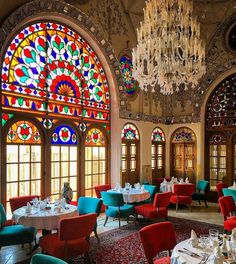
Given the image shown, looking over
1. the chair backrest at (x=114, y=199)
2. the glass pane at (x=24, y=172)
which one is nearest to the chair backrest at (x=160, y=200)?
the chair backrest at (x=114, y=199)

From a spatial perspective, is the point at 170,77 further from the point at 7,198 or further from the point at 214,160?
the point at 214,160

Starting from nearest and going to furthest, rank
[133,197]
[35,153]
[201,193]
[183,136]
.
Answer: [35,153], [133,197], [201,193], [183,136]

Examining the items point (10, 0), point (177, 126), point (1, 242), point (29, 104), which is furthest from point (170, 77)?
point (177, 126)

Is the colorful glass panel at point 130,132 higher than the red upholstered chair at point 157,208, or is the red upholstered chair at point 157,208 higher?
the colorful glass panel at point 130,132

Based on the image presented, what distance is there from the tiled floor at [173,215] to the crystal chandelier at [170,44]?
3693 millimetres

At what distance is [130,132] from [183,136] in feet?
8.10

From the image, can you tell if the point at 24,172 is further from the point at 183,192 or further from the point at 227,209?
the point at 183,192

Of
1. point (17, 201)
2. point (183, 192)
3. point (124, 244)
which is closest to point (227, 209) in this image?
point (124, 244)

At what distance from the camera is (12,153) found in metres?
6.23

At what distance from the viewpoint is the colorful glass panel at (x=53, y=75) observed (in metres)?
6.37

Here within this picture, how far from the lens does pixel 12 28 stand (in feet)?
19.9

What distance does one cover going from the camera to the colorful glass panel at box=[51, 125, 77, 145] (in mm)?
7223

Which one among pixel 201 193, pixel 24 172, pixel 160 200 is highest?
pixel 24 172

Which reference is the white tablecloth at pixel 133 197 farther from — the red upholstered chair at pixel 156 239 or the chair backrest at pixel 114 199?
the red upholstered chair at pixel 156 239
